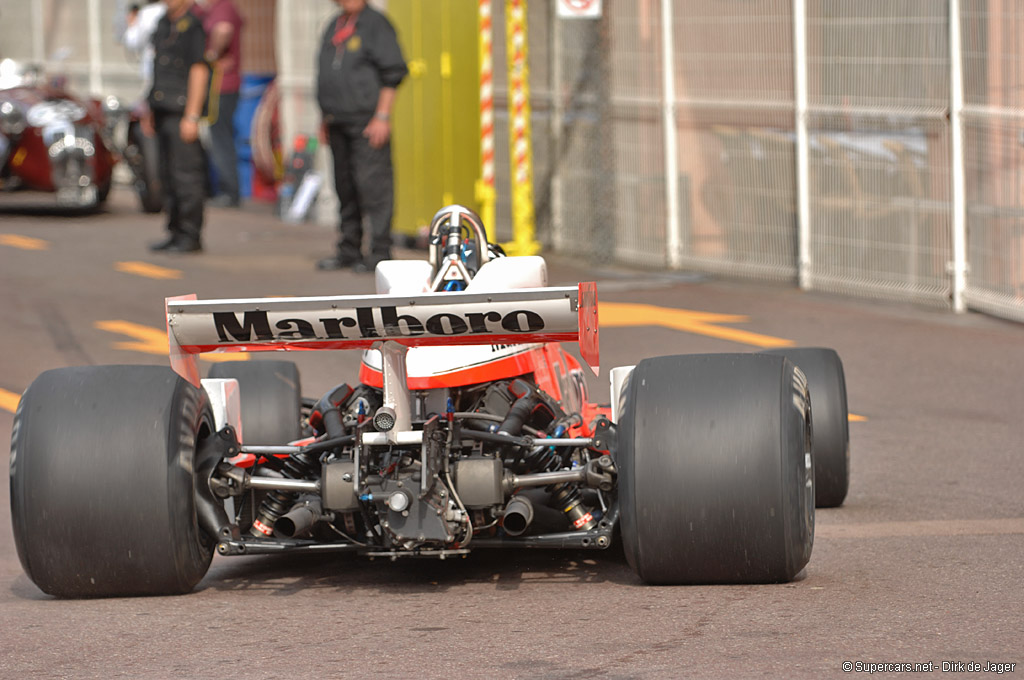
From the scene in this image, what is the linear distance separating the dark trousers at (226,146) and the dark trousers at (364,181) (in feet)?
21.7

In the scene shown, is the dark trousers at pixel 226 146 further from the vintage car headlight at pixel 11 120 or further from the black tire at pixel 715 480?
the black tire at pixel 715 480

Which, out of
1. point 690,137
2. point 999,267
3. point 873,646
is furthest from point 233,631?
point 690,137

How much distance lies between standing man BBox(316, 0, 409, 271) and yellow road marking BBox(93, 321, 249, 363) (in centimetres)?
261

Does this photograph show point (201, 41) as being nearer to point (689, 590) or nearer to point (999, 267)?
point (999, 267)

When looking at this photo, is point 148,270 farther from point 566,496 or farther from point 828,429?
point 566,496

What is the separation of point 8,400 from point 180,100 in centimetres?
658

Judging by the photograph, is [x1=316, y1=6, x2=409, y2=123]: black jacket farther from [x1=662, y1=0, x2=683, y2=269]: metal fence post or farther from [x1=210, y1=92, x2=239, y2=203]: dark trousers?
[x1=210, y1=92, x2=239, y2=203]: dark trousers

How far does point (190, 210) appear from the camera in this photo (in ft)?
58.5

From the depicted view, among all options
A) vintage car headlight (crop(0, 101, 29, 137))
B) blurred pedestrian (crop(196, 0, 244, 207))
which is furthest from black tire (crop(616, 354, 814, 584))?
blurred pedestrian (crop(196, 0, 244, 207))

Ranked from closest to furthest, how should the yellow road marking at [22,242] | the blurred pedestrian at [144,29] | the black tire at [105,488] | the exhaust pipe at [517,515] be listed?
the black tire at [105,488] < the exhaust pipe at [517,515] < the yellow road marking at [22,242] < the blurred pedestrian at [144,29]

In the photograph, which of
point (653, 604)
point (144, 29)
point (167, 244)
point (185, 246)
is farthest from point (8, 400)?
point (144, 29)

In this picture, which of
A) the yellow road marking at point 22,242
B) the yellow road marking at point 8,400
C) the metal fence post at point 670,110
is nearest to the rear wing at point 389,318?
the yellow road marking at point 8,400

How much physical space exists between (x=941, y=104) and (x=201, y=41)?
7219 mm

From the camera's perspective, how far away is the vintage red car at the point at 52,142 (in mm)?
19719
